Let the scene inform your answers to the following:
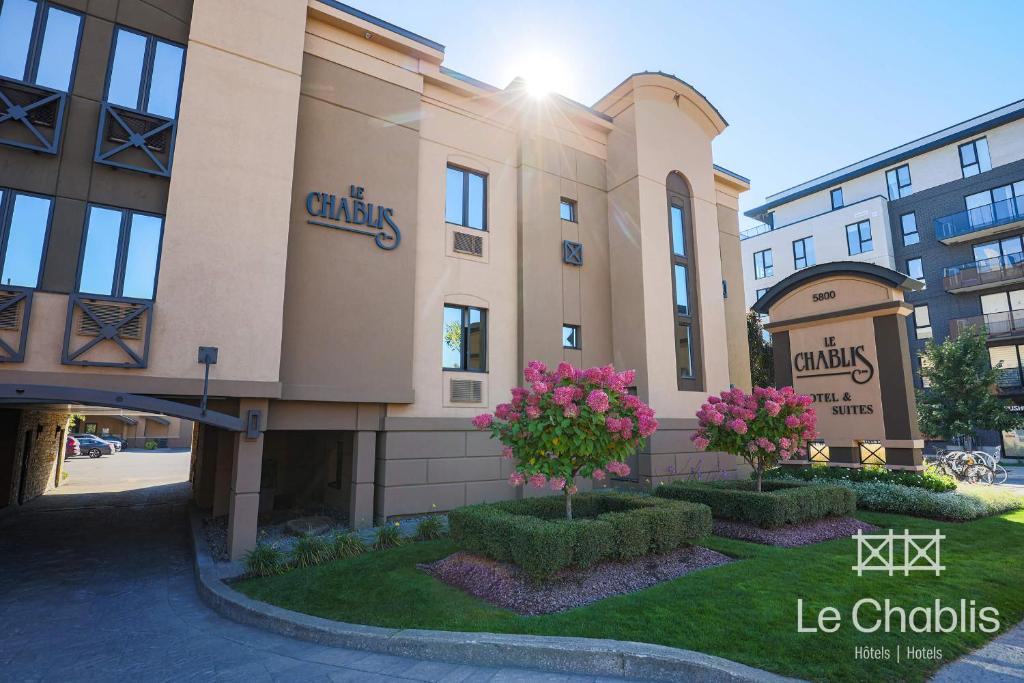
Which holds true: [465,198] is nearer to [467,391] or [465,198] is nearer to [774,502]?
[467,391]

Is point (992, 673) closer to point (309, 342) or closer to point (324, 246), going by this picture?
point (309, 342)

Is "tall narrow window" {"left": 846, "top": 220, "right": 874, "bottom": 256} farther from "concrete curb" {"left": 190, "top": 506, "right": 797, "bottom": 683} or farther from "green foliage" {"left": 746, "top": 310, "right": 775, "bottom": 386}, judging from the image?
"concrete curb" {"left": 190, "top": 506, "right": 797, "bottom": 683}

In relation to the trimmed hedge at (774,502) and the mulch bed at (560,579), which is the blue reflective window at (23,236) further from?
the trimmed hedge at (774,502)

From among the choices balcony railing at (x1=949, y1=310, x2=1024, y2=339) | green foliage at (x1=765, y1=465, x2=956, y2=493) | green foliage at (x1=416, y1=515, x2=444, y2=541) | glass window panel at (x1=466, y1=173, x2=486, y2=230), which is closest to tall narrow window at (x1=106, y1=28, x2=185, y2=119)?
glass window panel at (x1=466, y1=173, x2=486, y2=230)

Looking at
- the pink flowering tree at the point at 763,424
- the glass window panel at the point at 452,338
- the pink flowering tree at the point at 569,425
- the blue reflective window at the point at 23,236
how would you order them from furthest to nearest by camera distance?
the glass window panel at the point at 452,338 → the pink flowering tree at the point at 763,424 → the blue reflective window at the point at 23,236 → the pink flowering tree at the point at 569,425

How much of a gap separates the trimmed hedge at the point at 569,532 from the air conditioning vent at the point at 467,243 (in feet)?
24.6

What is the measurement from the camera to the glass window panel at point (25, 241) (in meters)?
8.56

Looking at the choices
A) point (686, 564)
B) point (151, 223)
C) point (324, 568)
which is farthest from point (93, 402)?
point (686, 564)

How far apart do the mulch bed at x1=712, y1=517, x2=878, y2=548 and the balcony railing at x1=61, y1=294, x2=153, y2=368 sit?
11116 millimetres

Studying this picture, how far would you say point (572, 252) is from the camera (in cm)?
1602

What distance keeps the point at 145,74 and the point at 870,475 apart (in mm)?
19156

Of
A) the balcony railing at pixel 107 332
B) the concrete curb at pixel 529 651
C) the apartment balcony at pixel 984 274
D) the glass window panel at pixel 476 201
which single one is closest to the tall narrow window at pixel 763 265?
the apartment balcony at pixel 984 274

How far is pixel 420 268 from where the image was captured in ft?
43.8

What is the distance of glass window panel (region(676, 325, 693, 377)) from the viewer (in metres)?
16.5
